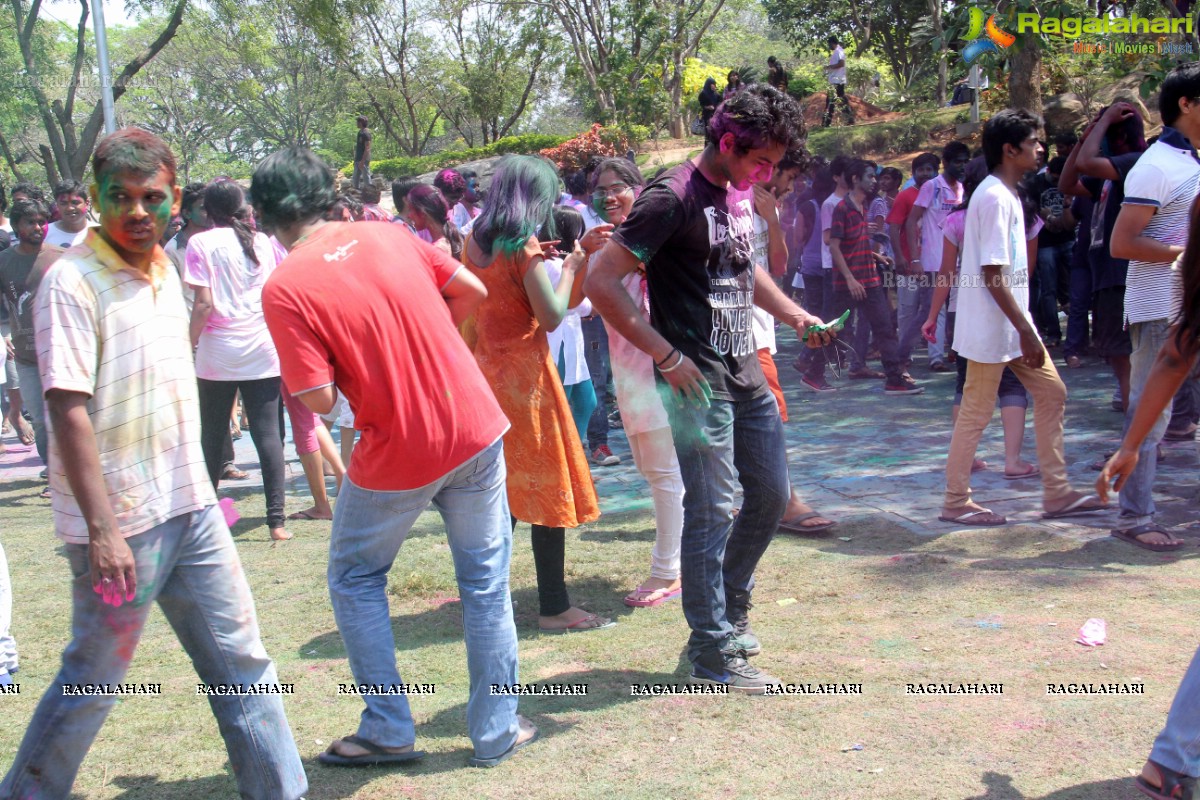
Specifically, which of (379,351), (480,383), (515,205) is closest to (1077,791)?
(480,383)

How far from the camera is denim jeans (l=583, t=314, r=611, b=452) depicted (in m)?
7.77

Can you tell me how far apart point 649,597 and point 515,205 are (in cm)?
180

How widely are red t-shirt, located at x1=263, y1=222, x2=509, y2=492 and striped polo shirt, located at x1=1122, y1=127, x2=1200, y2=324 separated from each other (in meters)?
3.42

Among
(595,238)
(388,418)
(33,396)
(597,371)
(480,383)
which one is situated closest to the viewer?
(388,418)

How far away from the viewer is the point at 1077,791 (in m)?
2.92

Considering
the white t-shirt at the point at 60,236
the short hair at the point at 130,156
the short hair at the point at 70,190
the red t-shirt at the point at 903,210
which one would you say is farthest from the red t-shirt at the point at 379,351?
the red t-shirt at the point at 903,210

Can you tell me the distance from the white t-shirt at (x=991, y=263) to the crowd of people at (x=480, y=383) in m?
0.01

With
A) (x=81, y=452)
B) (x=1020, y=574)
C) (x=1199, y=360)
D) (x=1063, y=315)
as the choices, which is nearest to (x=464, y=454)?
(x=81, y=452)

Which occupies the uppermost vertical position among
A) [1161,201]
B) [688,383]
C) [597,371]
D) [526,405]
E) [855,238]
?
[1161,201]

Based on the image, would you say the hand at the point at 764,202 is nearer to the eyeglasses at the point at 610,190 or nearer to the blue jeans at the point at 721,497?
the eyeglasses at the point at 610,190

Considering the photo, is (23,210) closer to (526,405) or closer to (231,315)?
(231,315)

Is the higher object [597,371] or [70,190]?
[70,190]

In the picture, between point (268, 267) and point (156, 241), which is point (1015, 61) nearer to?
point (268, 267)

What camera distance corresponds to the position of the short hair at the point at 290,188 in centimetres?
303
